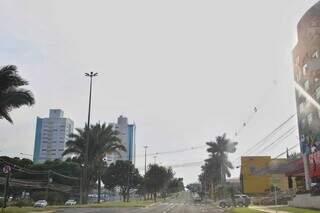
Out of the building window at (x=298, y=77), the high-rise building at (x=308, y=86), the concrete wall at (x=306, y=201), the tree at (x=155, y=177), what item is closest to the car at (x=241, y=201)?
the high-rise building at (x=308, y=86)

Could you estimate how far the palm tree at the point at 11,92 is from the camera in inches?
1282

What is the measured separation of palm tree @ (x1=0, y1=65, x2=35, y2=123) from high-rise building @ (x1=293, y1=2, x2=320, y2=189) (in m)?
27.6

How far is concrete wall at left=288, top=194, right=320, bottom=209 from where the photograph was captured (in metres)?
34.5

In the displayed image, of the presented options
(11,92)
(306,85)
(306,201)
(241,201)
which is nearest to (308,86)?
(306,85)

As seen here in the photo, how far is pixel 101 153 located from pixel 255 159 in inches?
1516

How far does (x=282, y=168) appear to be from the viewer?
207ft

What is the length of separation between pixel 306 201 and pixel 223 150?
246 feet

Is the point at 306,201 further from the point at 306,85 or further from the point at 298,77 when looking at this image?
the point at 298,77

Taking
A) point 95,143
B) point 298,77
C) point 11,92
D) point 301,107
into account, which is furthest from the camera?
point 95,143

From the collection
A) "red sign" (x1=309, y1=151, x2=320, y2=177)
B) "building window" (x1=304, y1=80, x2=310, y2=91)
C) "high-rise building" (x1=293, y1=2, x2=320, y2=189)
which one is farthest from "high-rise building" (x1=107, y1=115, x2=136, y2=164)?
"red sign" (x1=309, y1=151, x2=320, y2=177)

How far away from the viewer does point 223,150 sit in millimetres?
112188

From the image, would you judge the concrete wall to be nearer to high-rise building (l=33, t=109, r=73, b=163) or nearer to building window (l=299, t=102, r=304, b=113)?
building window (l=299, t=102, r=304, b=113)

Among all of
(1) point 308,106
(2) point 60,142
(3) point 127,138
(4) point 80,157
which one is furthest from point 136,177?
(1) point 308,106

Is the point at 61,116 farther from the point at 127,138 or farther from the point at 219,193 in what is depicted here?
the point at 219,193
